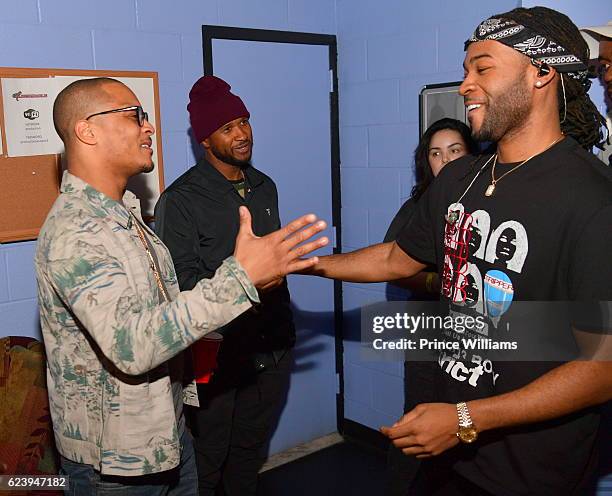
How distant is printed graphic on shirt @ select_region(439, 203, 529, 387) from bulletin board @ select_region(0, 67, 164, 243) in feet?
6.20

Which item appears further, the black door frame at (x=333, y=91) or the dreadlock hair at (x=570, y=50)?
the black door frame at (x=333, y=91)

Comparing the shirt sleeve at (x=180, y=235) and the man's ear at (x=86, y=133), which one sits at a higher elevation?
the man's ear at (x=86, y=133)

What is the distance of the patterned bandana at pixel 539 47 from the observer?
1884 millimetres

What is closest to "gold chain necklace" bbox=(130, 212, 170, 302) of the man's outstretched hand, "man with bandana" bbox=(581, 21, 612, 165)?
the man's outstretched hand

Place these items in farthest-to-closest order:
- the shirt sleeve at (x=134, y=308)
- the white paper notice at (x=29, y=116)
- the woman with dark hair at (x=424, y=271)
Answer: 1. the woman with dark hair at (x=424, y=271)
2. the white paper notice at (x=29, y=116)
3. the shirt sleeve at (x=134, y=308)

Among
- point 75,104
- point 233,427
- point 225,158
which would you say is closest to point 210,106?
point 225,158

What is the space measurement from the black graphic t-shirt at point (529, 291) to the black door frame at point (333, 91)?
204 centimetres

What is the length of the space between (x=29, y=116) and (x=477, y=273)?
2110 mm

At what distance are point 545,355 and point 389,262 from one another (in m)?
0.74

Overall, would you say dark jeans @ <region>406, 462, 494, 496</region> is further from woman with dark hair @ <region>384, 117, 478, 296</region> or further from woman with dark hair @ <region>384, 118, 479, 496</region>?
woman with dark hair @ <region>384, 117, 478, 296</region>

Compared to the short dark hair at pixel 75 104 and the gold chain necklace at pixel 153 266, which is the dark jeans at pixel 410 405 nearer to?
the gold chain necklace at pixel 153 266

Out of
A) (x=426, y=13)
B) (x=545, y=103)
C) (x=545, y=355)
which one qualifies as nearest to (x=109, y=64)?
(x=426, y=13)

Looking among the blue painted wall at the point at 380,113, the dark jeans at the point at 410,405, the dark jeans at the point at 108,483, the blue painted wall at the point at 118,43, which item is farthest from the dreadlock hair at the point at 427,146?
the dark jeans at the point at 108,483

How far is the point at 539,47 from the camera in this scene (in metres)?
1.90
